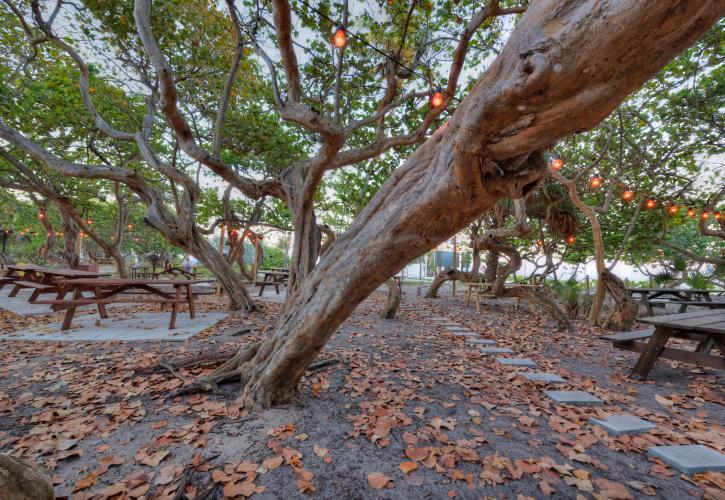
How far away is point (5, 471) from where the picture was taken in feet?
3.98

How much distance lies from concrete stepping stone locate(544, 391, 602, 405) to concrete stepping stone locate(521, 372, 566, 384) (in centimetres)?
30

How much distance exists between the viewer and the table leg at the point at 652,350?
3529mm

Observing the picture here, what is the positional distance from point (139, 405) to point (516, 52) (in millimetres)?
3802

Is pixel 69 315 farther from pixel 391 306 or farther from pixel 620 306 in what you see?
pixel 620 306

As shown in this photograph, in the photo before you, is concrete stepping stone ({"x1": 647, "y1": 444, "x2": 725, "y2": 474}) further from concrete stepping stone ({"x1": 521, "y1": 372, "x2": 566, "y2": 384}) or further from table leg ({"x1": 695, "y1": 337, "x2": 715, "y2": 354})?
table leg ({"x1": 695, "y1": 337, "x2": 715, "y2": 354})

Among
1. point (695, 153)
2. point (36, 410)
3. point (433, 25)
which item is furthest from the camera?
point (695, 153)

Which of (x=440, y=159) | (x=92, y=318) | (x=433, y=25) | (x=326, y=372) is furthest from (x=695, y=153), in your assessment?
(x=92, y=318)

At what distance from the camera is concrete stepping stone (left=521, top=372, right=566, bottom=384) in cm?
346

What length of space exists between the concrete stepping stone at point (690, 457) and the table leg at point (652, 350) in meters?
1.67

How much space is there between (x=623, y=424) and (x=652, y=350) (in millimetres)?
1756

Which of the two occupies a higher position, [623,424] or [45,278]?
[45,278]

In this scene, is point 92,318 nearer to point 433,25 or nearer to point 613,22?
point 613,22

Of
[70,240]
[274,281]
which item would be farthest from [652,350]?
[70,240]

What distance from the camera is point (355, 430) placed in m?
2.31
